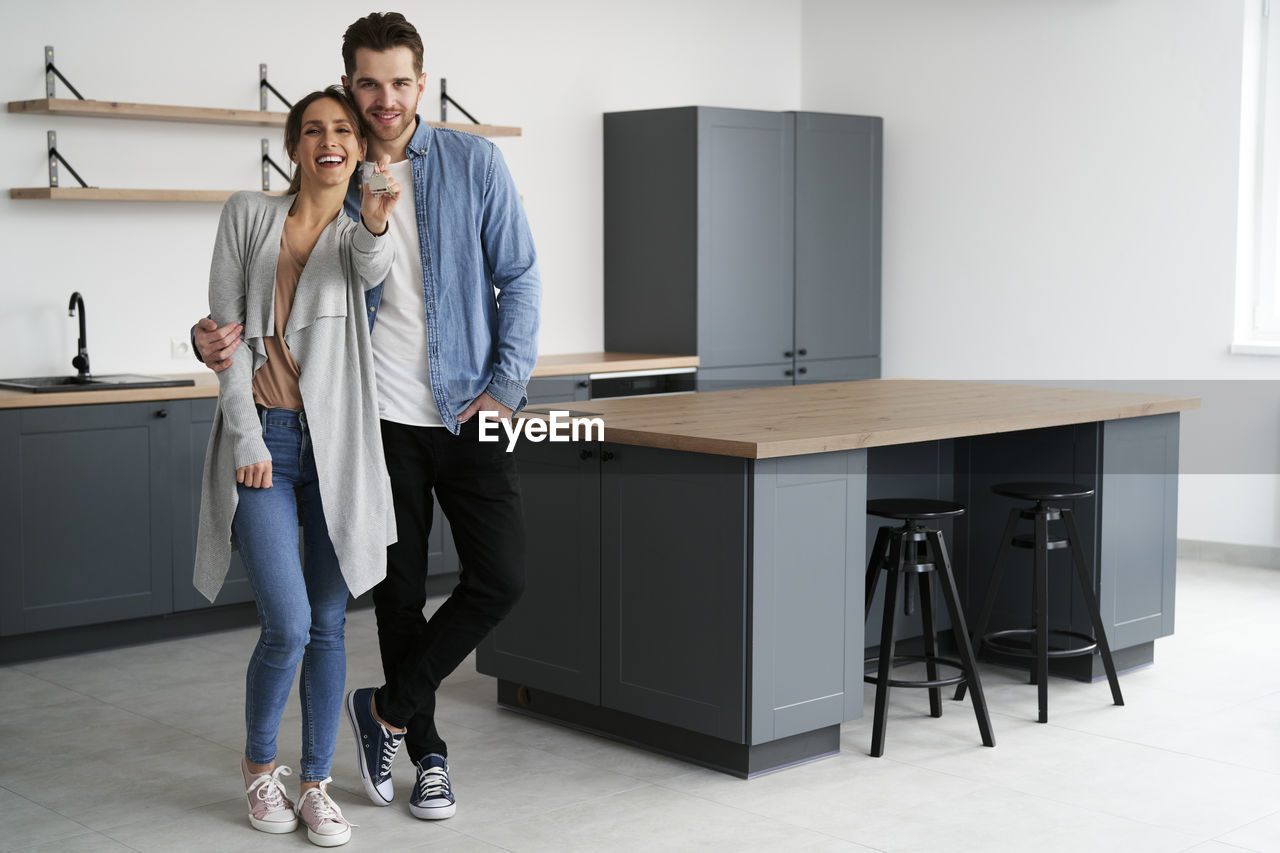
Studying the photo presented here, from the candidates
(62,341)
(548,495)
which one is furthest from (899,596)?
(62,341)

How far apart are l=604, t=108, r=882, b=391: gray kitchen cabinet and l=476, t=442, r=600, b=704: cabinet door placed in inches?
115

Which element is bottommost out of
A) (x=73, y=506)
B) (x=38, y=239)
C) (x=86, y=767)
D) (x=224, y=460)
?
(x=86, y=767)

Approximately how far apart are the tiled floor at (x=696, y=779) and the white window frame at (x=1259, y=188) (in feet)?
7.35

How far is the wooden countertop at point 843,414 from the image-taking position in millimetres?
3383

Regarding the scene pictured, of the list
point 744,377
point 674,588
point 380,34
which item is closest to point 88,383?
point 674,588

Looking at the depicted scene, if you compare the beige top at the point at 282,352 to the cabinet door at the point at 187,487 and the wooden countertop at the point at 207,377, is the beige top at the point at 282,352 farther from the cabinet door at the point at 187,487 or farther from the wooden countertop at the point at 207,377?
the cabinet door at the point at 187,487

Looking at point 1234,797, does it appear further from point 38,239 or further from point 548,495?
point 38,239

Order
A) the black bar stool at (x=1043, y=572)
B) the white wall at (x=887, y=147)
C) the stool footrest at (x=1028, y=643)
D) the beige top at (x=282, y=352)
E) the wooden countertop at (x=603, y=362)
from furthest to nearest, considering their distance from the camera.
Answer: the wooden countertop at (x=603, y=362)
the white wall at (x=887, y=147)
the stool footrest at (x=1028, y=643)
the black bar stool at (x=1043, y=572)
the beige top at (x=282, y=352)

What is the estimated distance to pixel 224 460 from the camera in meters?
2.84

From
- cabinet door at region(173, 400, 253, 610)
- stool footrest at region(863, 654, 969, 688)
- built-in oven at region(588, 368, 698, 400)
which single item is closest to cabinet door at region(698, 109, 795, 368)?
built-in oven at region(588, 368, 698, 400)

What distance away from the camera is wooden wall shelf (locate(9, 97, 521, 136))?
15.9ft

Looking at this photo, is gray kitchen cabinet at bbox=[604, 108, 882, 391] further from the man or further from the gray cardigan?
the gray cardigan

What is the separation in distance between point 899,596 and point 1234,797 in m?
1.41

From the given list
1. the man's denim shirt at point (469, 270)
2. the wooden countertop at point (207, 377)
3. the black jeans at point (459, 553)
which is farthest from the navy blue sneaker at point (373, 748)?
the wooden countertop at point (207, 377)
